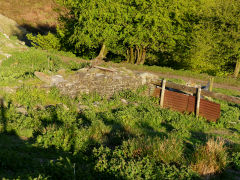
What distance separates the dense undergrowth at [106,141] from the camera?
19.7 ft

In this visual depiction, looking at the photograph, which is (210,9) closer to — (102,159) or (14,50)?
(14,50)

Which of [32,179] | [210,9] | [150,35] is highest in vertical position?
[210,9]

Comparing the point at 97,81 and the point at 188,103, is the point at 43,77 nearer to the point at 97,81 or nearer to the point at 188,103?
the point at 97,81

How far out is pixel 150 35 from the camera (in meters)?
27.6

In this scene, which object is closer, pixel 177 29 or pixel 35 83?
pixel 35 83

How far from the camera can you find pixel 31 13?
179 feet

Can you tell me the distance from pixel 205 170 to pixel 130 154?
2045 millimetres

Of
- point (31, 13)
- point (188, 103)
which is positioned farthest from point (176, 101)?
point (31, 13)

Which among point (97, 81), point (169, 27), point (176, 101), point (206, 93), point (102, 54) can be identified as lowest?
point (176, 101)

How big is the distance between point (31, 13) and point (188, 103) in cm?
4982

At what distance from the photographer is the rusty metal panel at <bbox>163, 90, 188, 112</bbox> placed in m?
14.1

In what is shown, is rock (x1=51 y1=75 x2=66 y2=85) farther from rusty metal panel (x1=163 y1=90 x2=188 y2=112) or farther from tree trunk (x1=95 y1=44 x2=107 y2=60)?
tree trunk (x1=95 y1=44 x2=107 y2=60)

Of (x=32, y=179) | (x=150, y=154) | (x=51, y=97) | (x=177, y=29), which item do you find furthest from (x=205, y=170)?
(x=177, y=29)

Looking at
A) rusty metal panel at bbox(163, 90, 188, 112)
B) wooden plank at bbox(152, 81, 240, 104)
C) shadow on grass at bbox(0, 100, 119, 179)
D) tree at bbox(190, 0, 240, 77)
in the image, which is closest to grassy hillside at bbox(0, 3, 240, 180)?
shadow on grass at bbox(0, 100, 119, 179)
